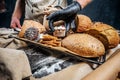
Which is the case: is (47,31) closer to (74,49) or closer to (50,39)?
(50,39)

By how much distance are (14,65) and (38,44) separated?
14.5 inches

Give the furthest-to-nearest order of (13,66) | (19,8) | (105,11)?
1. (105,11)
2. (19,8)
3. (13,66)

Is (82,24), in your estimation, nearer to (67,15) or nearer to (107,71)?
(67,15)

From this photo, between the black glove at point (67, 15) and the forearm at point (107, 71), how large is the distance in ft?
1.61

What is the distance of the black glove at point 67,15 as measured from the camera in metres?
1.51

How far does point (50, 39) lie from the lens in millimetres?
1393

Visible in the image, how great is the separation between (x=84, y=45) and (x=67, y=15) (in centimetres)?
34

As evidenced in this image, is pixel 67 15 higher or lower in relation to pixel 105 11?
higher

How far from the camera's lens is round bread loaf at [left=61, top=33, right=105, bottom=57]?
4.14 ft

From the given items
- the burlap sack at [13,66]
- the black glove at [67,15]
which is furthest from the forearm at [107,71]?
the black glove at [67,15]

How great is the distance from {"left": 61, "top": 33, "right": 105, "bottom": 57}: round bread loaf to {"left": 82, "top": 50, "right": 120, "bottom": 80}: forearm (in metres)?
0.12

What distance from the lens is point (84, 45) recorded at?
1.28 metres

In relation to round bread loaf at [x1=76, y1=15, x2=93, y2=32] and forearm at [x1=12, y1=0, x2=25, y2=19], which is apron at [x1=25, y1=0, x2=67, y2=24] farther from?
round bread loaf at [x1=76, y1=15, x2=93, y2=32]

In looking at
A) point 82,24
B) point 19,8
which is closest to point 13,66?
point 82,24
